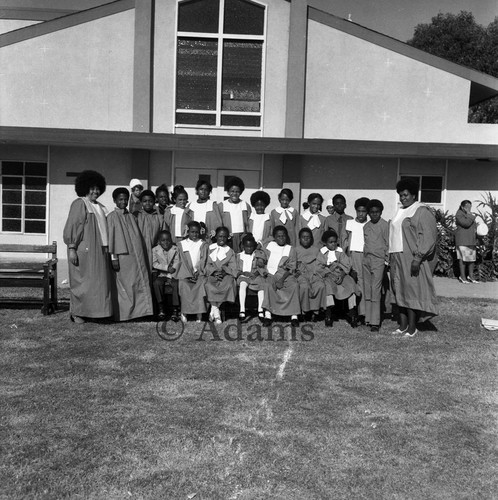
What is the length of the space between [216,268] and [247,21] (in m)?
8.62

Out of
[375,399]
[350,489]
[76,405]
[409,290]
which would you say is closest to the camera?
[350,489]

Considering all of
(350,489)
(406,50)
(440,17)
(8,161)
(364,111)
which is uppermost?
(440,17)

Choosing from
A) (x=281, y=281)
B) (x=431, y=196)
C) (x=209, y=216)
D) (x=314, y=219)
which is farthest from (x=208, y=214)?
(x=431, y=196)

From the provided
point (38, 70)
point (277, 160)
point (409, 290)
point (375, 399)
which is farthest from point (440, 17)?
point (375, 399)

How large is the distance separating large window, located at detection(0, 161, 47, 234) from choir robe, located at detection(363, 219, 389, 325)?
9268 mm

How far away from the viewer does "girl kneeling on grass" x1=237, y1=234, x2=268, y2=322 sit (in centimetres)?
877

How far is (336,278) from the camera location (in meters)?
8.84

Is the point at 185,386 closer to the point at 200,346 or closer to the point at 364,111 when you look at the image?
the point at 200,346

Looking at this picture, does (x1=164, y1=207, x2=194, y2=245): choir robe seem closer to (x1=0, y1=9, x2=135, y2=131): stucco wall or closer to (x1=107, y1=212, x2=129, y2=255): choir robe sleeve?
(x1=107, y1=212, x2=129, y2=255): choir robe sleeve

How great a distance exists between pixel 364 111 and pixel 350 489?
1259 centimetres

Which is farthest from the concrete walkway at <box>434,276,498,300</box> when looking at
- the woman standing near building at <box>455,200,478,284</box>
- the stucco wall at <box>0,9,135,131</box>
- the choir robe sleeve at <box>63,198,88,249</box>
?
the stucco wall at <box>0,9,135,131</box>

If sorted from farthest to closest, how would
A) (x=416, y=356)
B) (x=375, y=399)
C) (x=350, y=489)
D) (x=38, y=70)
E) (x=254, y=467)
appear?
(x=38, y=70), (x=416, y=356), (x=375, y=399), (x=254, y=467), (x=350, y=489)

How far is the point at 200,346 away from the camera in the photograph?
7.39 meters

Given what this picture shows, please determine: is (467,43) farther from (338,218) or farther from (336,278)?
(336,278)
